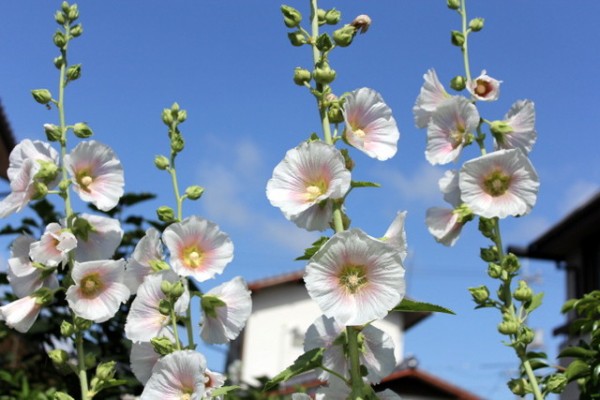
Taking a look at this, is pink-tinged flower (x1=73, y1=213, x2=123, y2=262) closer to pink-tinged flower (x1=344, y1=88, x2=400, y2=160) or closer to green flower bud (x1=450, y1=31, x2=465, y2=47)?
pink-tinged flower (x1=344, y1=88, x2=400, y2=160)

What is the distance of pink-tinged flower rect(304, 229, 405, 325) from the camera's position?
1.63m

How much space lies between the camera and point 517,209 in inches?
84.7

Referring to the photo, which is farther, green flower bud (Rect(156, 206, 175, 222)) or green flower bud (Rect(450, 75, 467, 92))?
green flower bud (Rect(450, 75, 467, 92))

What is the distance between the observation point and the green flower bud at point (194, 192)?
2.06 meters

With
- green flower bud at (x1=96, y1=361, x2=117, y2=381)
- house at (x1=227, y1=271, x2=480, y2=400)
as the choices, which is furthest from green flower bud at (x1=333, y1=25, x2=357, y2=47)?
house at (x1=227, y1=271, x2=480, y2=400)

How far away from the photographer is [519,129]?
232cm

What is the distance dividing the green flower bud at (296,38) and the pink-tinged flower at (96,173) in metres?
0.60

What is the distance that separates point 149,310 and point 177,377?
0.21m

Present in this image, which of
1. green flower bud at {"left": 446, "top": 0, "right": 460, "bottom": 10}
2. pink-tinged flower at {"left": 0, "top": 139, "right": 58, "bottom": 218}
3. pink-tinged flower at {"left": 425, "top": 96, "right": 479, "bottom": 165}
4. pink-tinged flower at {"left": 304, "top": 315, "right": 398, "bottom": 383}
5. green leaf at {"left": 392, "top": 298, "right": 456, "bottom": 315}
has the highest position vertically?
green flower bud at {"left": 446, "top": 0, "right": 460, "bottom": 10}

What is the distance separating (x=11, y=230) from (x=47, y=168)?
288 centimetres

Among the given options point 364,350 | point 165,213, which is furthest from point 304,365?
point 165,213

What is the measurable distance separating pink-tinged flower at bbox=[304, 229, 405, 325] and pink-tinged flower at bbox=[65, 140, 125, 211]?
796 millimetres

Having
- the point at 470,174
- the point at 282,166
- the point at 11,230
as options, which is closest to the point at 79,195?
the point at 282,166

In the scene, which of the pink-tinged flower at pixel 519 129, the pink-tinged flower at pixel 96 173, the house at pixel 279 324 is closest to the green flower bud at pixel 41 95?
the pink-tinged flower at pixel 96 173
